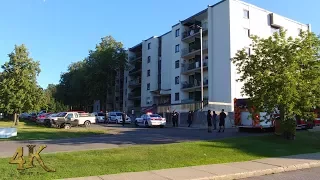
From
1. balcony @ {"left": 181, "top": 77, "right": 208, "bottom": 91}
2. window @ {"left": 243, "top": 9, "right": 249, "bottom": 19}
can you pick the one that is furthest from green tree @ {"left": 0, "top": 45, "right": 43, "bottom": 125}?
window @ {"left": 243, "top": 9, "right": 249, "bottom": 19}

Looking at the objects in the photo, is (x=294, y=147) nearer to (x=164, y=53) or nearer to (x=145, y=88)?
(x=164, y=53)

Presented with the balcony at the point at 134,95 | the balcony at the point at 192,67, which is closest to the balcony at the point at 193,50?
the balcony at the point at 192,67

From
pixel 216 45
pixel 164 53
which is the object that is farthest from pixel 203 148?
pixel 164 53

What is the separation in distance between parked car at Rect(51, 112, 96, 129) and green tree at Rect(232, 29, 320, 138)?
19.1 metres

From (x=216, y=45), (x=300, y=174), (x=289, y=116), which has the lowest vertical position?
(x=300, y=174)

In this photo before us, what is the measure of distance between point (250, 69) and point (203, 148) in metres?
7.20

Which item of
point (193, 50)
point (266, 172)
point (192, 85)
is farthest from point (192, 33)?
point (266, 172)

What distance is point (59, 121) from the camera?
32188mm

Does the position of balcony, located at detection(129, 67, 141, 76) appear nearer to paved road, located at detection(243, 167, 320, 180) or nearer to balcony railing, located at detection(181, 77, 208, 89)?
balcony railing, located at detection(181, 77, 208, 89)

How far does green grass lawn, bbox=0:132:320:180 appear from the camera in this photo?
31.0 ft

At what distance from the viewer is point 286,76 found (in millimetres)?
17156

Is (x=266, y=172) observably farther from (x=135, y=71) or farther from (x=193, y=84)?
(x=135, y=71)

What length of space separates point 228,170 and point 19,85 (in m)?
39.3

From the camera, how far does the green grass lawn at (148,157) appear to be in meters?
9.45
